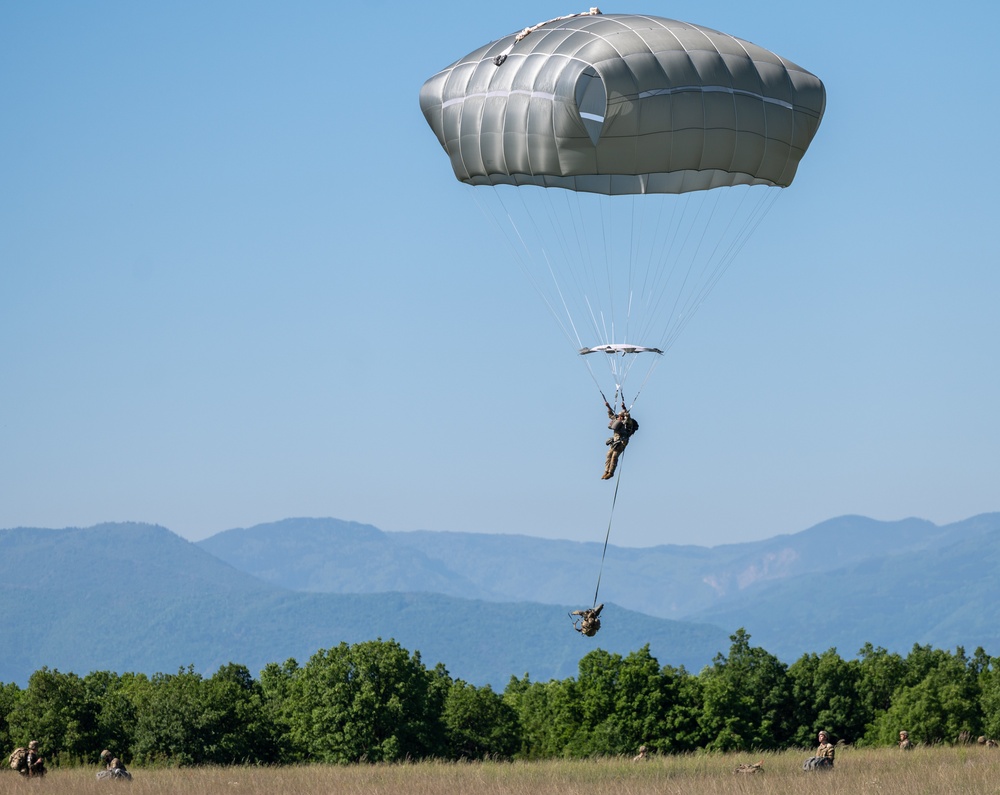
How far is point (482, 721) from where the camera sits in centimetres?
7069

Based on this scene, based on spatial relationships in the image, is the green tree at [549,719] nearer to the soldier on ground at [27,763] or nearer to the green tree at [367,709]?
the green tree at [367,709]

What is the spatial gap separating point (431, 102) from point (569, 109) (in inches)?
177

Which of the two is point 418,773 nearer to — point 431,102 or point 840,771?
point 840,771

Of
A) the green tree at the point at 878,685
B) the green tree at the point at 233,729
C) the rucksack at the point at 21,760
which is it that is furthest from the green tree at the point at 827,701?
the rucksack at the point at 21,760

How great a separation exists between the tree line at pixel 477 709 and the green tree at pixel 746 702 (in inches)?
3.9

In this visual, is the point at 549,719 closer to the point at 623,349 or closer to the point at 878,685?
the point at 878,685

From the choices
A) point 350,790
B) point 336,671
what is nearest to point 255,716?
point 336,671

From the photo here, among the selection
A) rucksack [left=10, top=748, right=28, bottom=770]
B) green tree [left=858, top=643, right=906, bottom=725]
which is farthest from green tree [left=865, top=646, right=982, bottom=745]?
rucksack [left=10, top=748, right=28, bottom=770]

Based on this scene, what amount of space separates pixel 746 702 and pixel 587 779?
37684 mm

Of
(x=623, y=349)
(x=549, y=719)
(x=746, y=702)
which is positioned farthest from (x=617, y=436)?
(x=549, y=719)

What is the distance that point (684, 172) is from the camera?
3356cm

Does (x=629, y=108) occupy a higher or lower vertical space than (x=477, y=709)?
higher

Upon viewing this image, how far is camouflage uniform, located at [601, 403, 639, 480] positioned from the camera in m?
31.4

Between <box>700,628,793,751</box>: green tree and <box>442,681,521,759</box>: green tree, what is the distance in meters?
8.75
